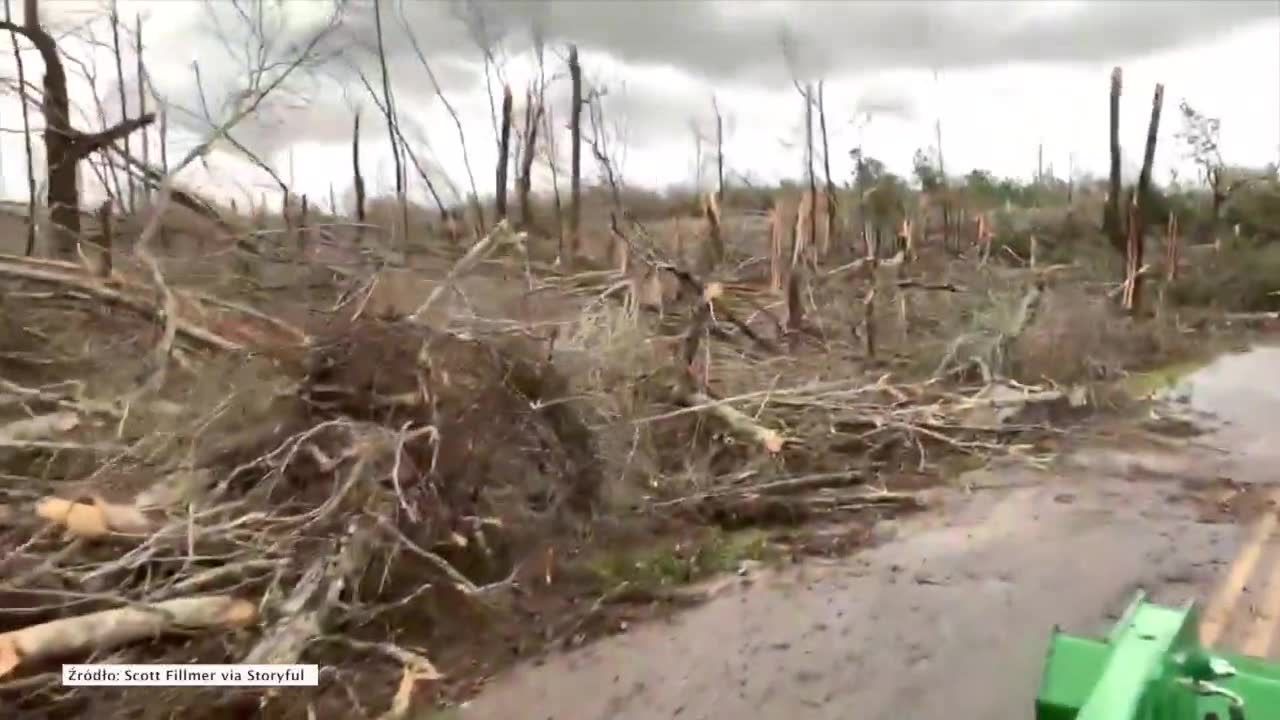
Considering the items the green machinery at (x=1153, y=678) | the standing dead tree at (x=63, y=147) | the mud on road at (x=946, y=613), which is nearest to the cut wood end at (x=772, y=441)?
the mud on road at (x=946, y=613)

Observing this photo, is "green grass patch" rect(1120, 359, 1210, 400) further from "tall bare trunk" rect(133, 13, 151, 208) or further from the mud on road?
"tall bare trunk" rect(133, 13, 151, 208)

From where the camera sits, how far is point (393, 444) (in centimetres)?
530

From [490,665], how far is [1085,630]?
2.63 metres

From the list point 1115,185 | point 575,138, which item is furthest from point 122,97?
point 1115,185

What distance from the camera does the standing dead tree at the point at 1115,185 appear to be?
81.3 ft

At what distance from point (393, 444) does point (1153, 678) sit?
3754mm

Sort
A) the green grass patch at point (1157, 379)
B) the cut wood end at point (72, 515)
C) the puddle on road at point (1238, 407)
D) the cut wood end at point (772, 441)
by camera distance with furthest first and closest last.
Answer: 1. the green grass patch at point (1157, 379)
2. the puddle on road at point (1238, 407)
3. the cut wood end at point (772, 441)
4. the cut wood end at point (72, 515)

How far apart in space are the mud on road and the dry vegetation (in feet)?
1.32

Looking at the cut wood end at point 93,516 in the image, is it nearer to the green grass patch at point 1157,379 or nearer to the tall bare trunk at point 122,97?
the tall bare trunk at point 122,97

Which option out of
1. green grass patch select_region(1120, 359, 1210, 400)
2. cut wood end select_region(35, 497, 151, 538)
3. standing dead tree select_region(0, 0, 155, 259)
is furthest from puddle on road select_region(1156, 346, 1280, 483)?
standing dead tree select_region(0, 0, 155, 259)

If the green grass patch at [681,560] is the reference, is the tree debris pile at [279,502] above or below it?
above

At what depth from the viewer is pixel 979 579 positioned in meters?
5.80

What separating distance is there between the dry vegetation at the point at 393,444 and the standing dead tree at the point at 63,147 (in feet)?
0.82

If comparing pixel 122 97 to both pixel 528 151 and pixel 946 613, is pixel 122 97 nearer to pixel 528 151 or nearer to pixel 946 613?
pixel 946 613
